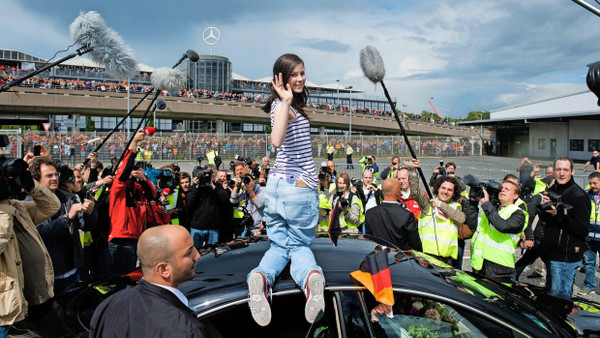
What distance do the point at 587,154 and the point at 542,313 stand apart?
35.2 metres

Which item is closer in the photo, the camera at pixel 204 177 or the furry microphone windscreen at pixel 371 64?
the furry microphone windscreen at pixel 371 64

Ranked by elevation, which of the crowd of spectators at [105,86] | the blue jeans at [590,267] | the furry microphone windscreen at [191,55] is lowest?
the blue jeans at [590,267]

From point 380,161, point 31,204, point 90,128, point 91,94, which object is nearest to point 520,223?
point 31,204

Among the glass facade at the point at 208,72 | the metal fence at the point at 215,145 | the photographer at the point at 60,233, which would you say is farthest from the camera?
the glass facade at the point at 208,72

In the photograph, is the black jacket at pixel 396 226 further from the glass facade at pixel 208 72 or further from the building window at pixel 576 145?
the glass facade at pixel 208 72

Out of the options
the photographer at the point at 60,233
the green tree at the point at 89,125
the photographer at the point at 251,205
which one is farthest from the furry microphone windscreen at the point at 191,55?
the green tree at the point at 89,125

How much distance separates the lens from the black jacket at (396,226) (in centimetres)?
442

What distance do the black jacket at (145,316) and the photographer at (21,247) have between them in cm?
154

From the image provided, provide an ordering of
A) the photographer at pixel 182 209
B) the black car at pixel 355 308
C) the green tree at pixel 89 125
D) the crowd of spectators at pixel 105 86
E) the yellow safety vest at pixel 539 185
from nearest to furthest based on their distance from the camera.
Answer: the black car at pixel 355 308 < the photographer at pixel 182 209 < the yellow safety vest at pixel 539 185 < the crowd of spectators at pixel 105 86 < the green tree at pixel 89 125

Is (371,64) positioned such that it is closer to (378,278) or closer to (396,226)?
(396,226)

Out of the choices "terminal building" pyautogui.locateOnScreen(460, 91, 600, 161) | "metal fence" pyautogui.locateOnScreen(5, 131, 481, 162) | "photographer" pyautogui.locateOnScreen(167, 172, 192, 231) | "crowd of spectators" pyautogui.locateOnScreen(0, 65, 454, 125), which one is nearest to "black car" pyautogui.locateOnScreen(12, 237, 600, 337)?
"photographer" pyautogui.locateOnScreen(167, 172, 192, 231)

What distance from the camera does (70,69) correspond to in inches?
2035

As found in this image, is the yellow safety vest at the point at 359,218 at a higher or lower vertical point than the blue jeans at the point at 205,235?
higher

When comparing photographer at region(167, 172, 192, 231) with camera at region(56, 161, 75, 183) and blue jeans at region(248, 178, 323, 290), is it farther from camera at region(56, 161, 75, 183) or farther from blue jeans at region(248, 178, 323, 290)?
blue jeans at region(248, 178, 323, 290)
